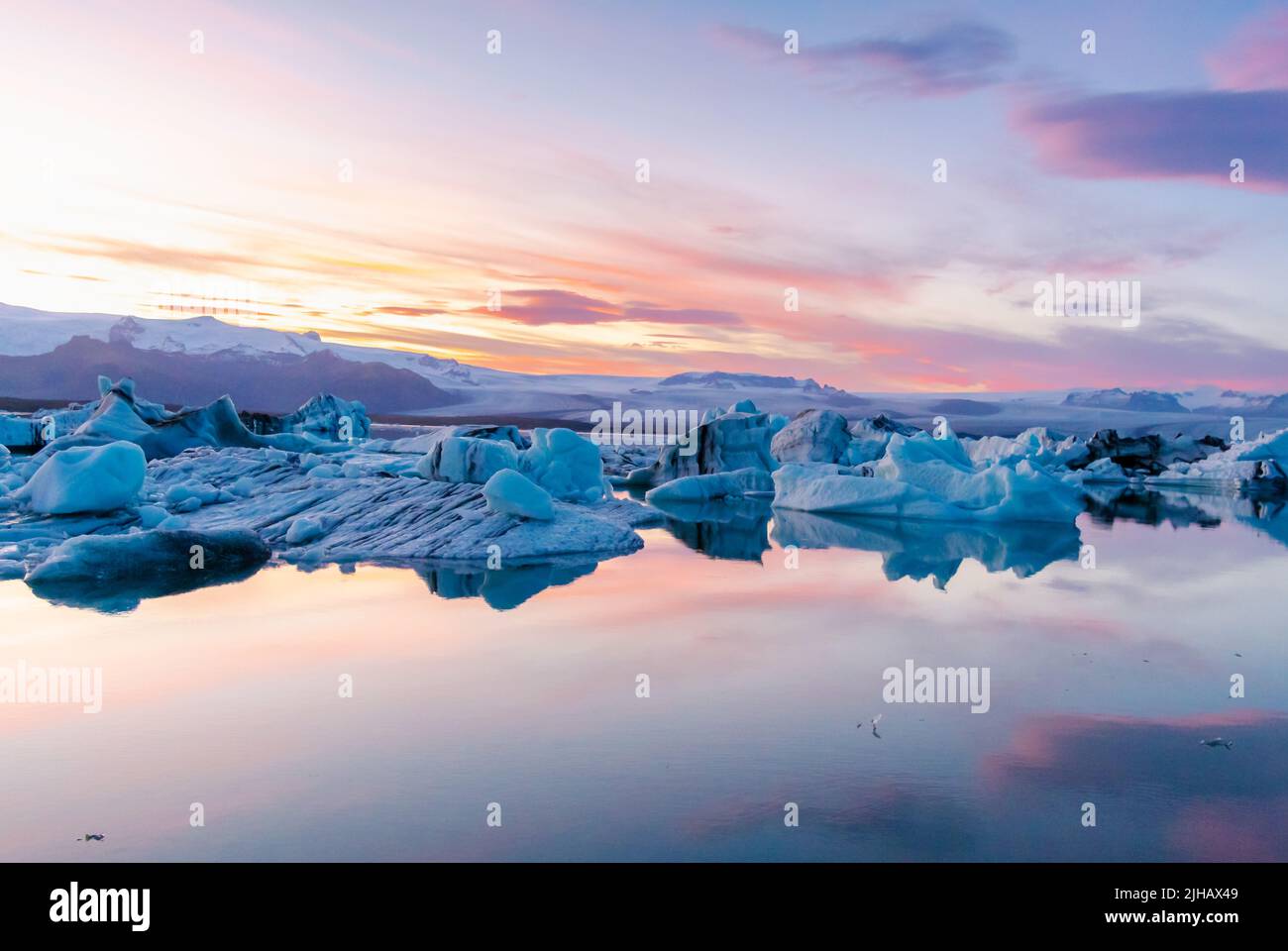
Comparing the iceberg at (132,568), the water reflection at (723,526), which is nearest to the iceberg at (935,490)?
the water reflection at (723,526)

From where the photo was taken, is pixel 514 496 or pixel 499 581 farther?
pixel 514 496

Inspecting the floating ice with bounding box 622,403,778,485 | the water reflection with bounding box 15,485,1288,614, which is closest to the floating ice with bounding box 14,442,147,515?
the water reflection with bounding box 15,485,1288,614

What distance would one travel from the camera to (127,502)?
43.3 feet

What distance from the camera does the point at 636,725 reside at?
5.82 m

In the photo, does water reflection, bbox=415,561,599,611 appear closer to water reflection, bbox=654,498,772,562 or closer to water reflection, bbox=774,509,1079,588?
water reflection, bbox=654,498,772,562

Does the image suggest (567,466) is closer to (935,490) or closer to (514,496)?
(514,496)

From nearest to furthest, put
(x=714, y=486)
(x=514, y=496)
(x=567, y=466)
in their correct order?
(x=514, y=496) < (x=567, y=466) < (x=714, y=486)

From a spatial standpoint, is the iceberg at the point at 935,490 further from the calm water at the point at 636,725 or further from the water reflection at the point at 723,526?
the calm water at the point at 636,725

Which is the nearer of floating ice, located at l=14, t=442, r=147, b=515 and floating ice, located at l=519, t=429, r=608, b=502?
floating ice, located at l=14, t=442, r=147, b=515

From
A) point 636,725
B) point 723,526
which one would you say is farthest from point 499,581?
point 723,526

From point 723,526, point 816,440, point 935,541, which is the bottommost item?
point 935,541

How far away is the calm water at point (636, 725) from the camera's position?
4.21 metres

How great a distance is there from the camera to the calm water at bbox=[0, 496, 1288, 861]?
166 inches
